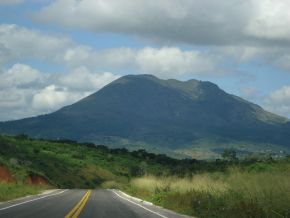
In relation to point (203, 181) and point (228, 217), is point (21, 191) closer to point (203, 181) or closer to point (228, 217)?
point (203, 181)

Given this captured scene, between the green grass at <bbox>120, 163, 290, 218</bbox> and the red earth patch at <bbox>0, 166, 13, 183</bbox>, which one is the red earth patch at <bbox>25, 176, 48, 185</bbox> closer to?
the red earth patch at <bbox>0, 166, 13, 183</bbox>

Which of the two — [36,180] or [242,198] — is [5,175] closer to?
[36,180]

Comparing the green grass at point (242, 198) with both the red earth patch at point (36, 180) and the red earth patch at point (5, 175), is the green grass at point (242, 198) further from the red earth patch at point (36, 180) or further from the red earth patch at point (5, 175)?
the red earth patch at point (36, 180)

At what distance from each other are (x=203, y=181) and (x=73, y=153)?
335 feet

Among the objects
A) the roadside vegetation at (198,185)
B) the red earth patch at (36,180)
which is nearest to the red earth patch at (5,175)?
the roadside vegetation at (198,185)

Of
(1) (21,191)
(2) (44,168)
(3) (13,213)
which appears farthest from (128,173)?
(3) (13,213)

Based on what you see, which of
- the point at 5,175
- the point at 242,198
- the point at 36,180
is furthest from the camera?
the point at 36,180

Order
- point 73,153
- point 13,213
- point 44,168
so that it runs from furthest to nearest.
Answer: point 73,153 < point 44,168 < point 13,213

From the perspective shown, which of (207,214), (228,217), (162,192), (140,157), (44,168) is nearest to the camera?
(228,217)

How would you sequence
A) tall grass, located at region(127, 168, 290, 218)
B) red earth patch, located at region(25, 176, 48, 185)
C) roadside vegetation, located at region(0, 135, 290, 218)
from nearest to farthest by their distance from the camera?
tall grass, located at region(127, 168, 290, 218) → roadside vegetation, located at region(0, 135, 290, 218) → red earth patch, located at region(25, 176, 48, 185)

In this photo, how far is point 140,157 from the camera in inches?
6033

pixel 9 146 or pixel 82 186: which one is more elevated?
pixel 9 146

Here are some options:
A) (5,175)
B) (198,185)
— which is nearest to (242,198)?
(198,185)

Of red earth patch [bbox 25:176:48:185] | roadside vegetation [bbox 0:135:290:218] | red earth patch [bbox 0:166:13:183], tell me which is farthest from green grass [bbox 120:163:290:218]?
red earth patch [bbox 25:176:48:185]
